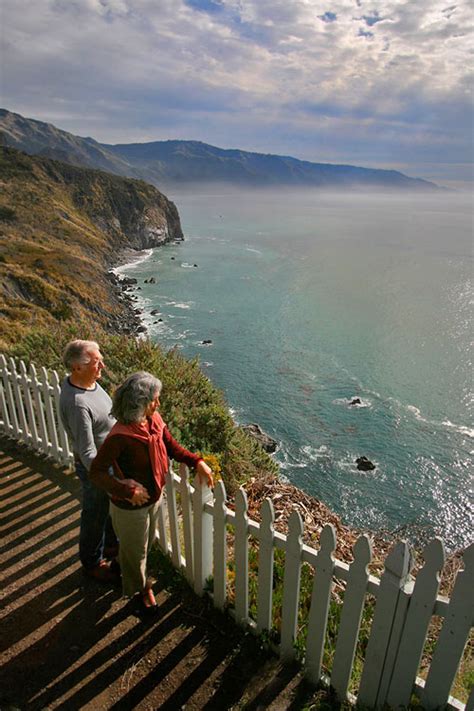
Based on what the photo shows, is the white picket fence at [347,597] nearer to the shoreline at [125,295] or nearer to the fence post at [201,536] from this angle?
the fence post at [201,536]

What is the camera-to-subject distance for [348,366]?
34.6m

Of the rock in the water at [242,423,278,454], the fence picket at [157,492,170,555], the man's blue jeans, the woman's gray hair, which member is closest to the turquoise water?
the rock in the water at [242,423,278,454]

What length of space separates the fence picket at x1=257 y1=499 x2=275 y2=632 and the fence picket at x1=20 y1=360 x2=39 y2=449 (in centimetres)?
411

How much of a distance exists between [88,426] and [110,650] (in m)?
1.81

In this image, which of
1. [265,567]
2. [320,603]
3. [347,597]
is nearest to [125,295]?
[265,567]

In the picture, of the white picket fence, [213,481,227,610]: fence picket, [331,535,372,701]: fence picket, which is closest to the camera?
the white picket fence

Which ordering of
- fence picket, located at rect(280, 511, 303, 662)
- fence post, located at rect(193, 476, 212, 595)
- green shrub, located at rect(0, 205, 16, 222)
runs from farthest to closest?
green shrub, located at rect(0, 205, 16, 222), fence post, located at rect(193, 476, 212, 595), fence picket, located at rect(280, 511, 303, 662)

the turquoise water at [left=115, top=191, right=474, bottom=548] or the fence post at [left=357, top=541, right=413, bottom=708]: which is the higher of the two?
the fence post at [left=357, top=541, right=413, bottom=708]

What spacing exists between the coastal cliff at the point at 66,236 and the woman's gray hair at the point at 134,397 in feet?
59.5

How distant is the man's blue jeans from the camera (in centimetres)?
394

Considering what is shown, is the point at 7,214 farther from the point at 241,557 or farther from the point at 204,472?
the point at 241,557

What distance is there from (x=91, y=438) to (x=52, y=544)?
168 cm

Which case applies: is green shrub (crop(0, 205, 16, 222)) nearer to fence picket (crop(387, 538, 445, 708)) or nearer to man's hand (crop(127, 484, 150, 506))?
man's hand (crop(127, 484, 150, 506))

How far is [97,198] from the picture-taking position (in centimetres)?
8762
